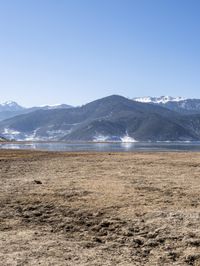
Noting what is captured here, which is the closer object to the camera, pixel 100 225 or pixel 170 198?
pixel 100 225

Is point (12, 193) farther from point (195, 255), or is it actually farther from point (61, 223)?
point (195, 255)

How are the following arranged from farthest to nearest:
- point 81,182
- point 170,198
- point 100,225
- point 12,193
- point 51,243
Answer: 1. point 81,182
2. point 12,193
3. point 170,198
4. point 100,225
5. point 51,243

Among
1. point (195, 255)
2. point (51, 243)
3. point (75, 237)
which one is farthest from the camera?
point (75, 237)

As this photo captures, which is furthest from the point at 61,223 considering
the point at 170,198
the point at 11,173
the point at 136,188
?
the point at 11,173

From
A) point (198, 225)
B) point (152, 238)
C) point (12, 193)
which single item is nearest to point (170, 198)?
point (198, 225)

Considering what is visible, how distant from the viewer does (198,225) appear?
14.9m

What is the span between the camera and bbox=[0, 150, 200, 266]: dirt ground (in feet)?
39.7

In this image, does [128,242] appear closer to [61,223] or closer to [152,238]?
[152,238]

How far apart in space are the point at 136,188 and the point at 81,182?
3.99m

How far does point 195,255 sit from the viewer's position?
12.1 meters

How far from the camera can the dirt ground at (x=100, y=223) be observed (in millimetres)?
12094

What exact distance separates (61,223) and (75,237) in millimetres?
1829

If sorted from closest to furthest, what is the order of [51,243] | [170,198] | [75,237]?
1. [51,243]
2. [75,237]
3. [170,198]

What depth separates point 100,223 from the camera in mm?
15719
